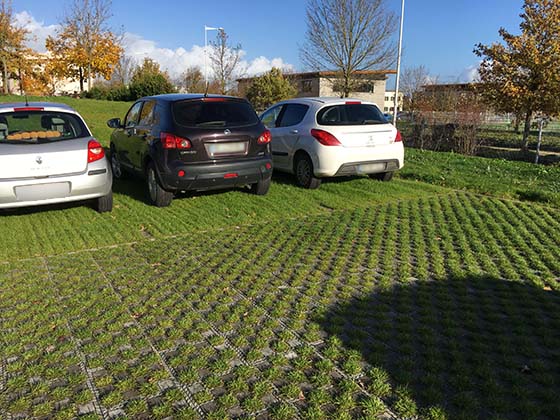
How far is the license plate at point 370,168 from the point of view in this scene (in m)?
8.62

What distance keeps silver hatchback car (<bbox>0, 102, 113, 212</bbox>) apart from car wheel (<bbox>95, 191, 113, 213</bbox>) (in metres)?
0.01

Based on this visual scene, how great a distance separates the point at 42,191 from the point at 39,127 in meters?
0.97

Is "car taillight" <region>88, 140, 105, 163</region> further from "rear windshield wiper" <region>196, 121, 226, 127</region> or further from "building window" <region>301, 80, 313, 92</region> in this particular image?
"building window" <region>301, 80, 313, 92</region>

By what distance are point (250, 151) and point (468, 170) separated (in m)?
6.12

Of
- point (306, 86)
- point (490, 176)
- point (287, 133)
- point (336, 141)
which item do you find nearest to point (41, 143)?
point (287, 133)

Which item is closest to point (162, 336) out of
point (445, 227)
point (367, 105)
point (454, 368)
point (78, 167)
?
point (454, 368)

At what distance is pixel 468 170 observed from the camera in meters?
11.2

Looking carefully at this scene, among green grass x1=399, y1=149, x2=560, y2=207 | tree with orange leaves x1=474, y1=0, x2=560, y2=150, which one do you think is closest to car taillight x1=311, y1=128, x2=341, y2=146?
green grass x1=399, y1=149, x2=560, y2=207

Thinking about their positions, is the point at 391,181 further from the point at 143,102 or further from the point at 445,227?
the point at 143,102

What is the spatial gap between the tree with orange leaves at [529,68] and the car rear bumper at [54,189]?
18757mm

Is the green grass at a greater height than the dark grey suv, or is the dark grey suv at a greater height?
the dark grey suv

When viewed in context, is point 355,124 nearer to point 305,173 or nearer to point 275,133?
point 305,173

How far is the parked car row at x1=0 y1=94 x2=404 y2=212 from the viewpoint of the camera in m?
6.39

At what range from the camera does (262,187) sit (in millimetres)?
8211
